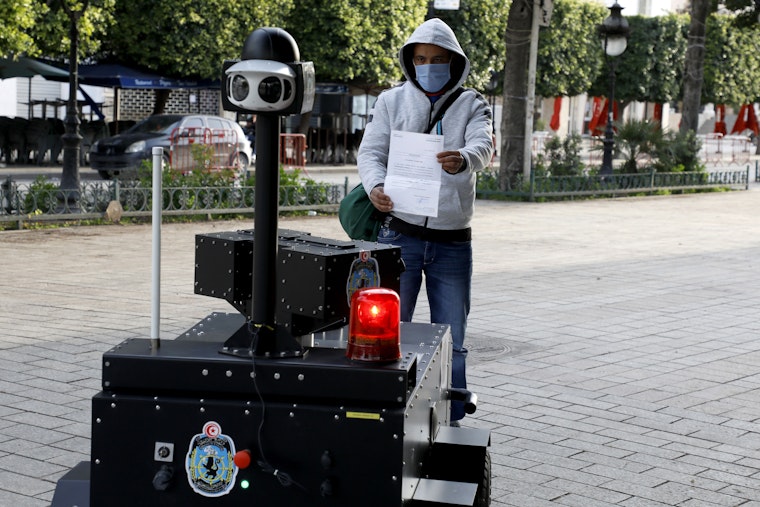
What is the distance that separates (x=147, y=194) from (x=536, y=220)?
573cm

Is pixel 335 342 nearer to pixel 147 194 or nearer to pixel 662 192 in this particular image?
pixel 147 194

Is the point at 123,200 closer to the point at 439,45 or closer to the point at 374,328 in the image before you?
the point at 439,45

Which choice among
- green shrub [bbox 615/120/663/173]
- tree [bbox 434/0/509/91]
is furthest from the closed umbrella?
tree [bbox 434/0/509/91]

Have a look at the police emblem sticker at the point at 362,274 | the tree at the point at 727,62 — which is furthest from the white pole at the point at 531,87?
the tree at the point at 727,62

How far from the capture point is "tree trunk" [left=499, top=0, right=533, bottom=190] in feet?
67.0

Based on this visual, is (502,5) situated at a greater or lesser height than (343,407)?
greater

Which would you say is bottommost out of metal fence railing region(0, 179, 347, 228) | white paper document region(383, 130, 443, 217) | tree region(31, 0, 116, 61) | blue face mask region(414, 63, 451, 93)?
metal fence railing region(0, 179, 347, 228)

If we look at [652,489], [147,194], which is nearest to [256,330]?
[652,489]

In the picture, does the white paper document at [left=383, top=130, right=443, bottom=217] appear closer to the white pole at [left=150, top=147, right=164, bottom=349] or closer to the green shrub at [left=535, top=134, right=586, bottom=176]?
the white pole at [left=150, top=147, right=164, bottom=349]

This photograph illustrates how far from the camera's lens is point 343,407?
122 inches

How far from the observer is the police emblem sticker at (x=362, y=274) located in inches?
137

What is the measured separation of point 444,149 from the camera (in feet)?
16.1

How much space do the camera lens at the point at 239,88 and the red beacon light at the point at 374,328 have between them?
620mm

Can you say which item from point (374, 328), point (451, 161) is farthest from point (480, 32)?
point (374, 328)
